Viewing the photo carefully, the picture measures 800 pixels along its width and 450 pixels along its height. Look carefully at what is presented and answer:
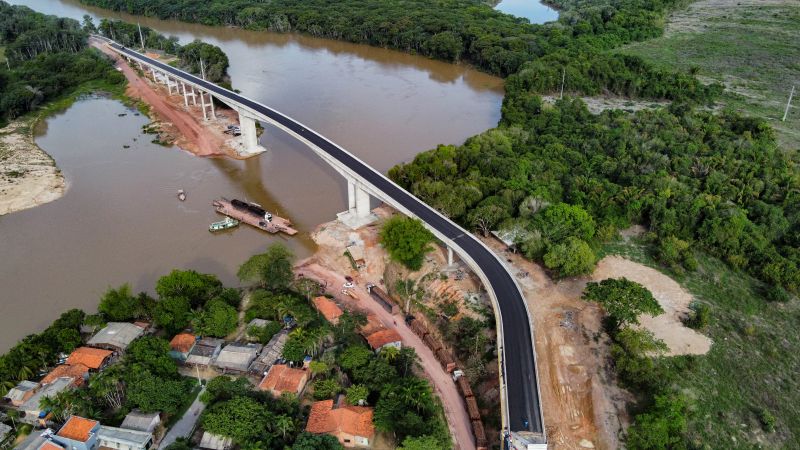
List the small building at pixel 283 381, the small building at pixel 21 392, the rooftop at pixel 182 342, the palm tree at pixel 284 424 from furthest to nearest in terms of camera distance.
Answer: the rooftop at pixel 182 342 → the small building at pixel 283 381 → the small building at pixel 21 392 → the palm tree at pixel 284 424

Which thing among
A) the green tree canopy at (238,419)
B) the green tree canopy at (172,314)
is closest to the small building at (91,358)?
the green tree canopy at (172,314)

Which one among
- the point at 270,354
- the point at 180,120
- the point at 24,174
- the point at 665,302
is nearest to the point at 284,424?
the point at 270,354

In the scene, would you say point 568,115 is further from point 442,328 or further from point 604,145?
point 442,328

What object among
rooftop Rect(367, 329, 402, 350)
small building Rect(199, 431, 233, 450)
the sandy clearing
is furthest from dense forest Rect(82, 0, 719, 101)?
small building Rect(199, 431, 233, 450)

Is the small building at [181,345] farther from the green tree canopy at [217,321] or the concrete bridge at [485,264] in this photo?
the concrete bridge at [485,264]

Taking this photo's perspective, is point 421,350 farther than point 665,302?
No

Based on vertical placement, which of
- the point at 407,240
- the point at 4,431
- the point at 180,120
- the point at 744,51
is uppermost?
the point at 744,51

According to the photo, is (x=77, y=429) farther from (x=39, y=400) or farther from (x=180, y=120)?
(x=180, y=120)
